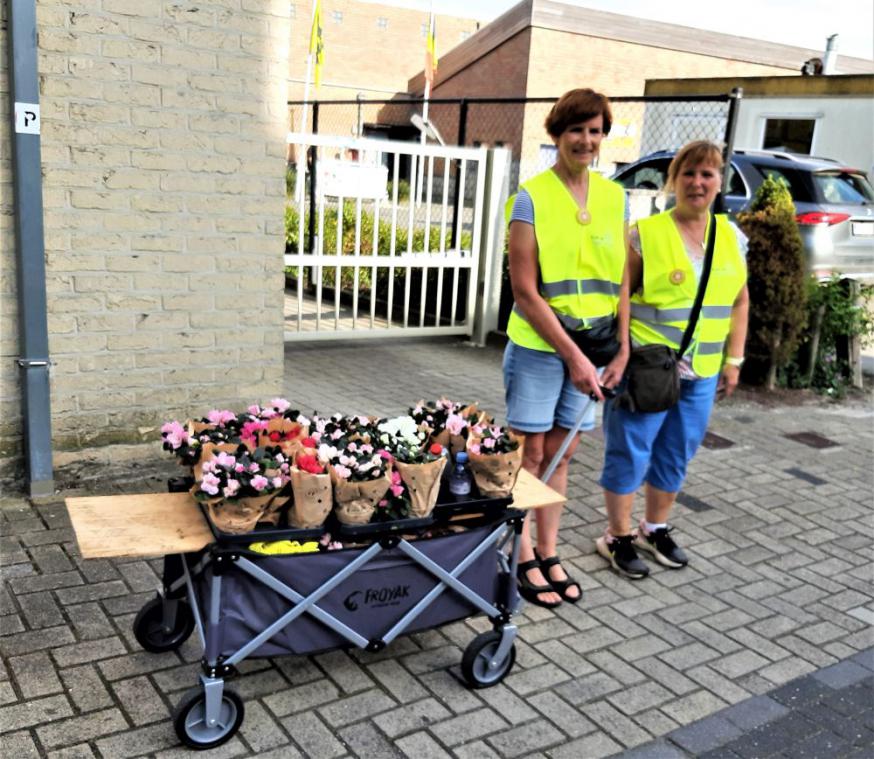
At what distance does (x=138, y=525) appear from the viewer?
2.81 metres

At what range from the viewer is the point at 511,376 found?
3.72 meters

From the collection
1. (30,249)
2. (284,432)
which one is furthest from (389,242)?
(284,432)

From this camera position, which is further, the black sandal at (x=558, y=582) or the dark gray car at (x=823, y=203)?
the dark gray car at (x=823, y=203)

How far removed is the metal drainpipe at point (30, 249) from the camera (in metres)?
3.98

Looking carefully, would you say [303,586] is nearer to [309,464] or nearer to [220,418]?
[309,464]

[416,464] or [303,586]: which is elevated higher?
[416,464]

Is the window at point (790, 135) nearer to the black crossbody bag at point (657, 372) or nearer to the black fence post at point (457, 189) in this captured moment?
the black fence post at point (457, 189)

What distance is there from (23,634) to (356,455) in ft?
4.70

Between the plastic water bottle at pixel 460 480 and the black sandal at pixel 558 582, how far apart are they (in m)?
0.98

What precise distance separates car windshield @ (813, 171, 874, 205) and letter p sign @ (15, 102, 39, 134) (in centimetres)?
861

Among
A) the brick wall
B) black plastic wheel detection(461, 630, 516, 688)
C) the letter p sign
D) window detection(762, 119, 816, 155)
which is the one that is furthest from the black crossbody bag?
window detection(762, 119, 816, 155)

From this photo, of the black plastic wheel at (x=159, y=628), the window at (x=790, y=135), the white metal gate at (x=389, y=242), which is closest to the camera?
the black plastic wheel at (x=159, y=628)

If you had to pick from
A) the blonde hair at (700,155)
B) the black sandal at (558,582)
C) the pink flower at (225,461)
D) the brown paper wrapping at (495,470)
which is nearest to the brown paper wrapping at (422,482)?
the brown paper wrapping at (495,470)

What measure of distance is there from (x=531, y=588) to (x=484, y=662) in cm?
69
